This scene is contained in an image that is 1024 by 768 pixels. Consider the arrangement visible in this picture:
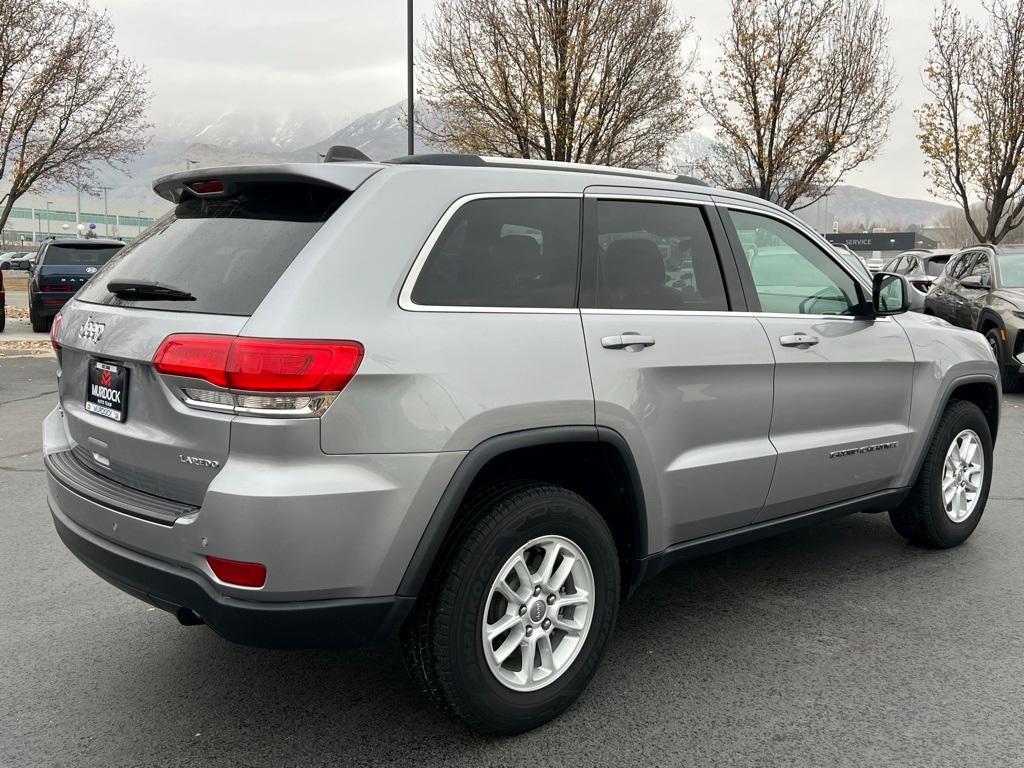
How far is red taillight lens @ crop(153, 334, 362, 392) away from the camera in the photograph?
2.46 meters

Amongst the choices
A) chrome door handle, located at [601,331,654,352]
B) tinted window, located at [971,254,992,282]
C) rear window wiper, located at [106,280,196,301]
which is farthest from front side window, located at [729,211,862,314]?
tinted window, located at [971,254,992,282]

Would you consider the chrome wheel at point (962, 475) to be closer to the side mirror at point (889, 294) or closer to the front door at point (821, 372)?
the front door at point (821, 372)

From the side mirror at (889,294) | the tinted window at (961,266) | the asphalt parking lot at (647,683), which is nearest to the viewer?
the asphalt parking lot at (647,683)

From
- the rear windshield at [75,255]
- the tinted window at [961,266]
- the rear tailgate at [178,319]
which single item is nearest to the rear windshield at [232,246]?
the rear tailgate at [178,319]

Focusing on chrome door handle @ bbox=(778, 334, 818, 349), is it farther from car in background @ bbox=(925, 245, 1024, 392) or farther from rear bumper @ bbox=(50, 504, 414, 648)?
car in background @ bbox=(925, 245, 1024, 392)

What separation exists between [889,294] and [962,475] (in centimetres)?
125

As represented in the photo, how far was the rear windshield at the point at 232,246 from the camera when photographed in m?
2.67

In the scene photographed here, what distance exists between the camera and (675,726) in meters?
3.02

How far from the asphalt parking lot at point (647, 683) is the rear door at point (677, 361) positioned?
55cm

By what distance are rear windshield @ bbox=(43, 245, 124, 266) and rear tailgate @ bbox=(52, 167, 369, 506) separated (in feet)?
47.8

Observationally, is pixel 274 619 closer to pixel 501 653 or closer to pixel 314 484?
pixel 314 484

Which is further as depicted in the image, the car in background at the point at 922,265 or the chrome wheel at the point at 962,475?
the car in background at the point at 922,265

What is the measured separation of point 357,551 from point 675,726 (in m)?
1.26

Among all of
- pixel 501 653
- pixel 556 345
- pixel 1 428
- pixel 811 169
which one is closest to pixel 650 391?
pixel 556 345
